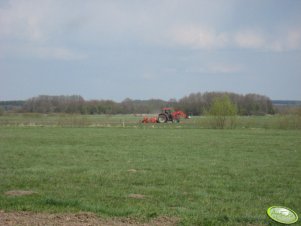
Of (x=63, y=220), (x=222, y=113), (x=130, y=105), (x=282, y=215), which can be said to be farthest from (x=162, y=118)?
(x=130, y=105)

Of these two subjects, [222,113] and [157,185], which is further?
[222,113]

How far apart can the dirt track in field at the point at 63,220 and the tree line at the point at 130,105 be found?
97863 millimetres

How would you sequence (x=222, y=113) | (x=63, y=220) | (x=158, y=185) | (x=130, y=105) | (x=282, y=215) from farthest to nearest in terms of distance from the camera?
1. (x=130, y=105)
2. (x=222, y=113)
3. (x=158, y=185)
4. (x=282, y=215)
5. (x=63, y=220)

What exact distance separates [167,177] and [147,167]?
2.42 m

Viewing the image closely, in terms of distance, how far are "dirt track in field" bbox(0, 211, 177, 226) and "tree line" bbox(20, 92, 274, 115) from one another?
321ft

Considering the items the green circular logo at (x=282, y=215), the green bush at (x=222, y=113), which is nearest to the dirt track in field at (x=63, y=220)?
the green circular logo at (x=282, y=215)

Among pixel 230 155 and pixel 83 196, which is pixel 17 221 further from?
pixel 230 155

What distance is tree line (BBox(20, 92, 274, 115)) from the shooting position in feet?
359

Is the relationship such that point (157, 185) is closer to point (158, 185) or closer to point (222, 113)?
point (158, 185)

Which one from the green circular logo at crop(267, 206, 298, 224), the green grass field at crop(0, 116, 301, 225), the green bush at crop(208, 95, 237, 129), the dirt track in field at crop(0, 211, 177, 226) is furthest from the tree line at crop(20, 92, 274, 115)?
the dirt track in field at crop(0, 211, 177, 226)

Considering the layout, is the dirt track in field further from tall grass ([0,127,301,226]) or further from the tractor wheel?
the tractor wheel

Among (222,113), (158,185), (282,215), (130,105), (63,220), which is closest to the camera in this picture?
(63,220)

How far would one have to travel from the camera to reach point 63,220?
669 centimetres

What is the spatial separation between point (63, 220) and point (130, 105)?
13486 cm
